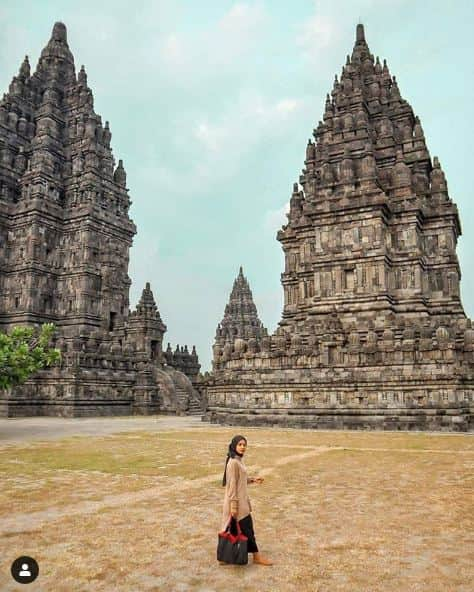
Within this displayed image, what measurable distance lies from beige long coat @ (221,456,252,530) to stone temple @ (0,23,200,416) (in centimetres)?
3695

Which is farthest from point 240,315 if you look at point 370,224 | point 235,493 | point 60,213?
point 235,493

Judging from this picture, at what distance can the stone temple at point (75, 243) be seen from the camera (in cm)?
4484

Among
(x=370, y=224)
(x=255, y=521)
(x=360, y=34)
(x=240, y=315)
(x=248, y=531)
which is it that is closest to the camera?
(x=248, y=531)

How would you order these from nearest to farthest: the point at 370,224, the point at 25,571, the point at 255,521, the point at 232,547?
1. the point at 25,571
2. the point at 232,547
3. the point at 255,521
4. the point at 370,224

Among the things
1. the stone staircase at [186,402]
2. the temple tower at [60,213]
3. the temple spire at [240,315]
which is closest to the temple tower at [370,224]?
the stone staircase at [186,402]

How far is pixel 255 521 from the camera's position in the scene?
773 cm

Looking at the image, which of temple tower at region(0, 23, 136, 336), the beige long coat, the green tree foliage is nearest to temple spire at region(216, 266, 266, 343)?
temple tower at region(0, 23, 136, 336)

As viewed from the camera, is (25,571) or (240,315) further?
(240,315)

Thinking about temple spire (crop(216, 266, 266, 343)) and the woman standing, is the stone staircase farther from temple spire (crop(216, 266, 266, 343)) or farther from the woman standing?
the woman standing

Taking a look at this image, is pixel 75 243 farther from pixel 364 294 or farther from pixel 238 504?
pixel 238 504

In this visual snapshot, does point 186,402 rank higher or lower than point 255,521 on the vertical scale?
higher

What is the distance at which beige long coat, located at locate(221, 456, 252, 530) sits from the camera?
607 cm

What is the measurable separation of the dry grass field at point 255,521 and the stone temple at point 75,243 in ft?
98.3

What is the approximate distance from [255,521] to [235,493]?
1.90 metres
